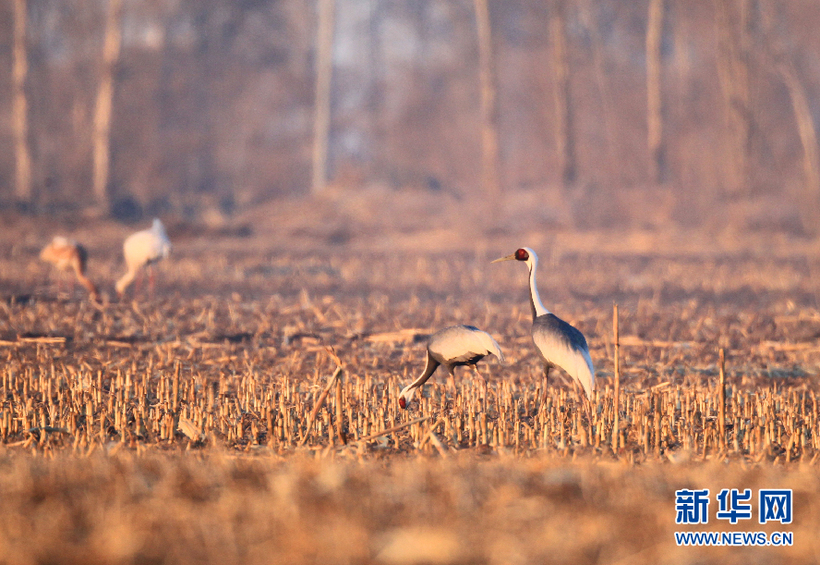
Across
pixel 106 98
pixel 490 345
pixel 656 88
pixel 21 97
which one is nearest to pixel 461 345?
pixel 490 345

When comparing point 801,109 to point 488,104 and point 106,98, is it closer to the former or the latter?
point 488,104

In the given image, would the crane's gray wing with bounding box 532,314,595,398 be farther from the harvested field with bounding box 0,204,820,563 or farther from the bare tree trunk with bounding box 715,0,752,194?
the bare tree trunk with bounding box 715,0,752,194

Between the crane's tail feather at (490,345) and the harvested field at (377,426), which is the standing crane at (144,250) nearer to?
the harvested field at (377,426)

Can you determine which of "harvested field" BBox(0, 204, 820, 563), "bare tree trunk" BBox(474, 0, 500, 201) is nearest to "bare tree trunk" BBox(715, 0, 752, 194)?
"bare tree trunk" BBox(474, 0, 500, 201)

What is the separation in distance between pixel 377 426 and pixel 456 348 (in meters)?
1.11

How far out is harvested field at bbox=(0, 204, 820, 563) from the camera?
154 inches

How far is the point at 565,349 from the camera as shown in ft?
24.0

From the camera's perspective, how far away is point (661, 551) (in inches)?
151

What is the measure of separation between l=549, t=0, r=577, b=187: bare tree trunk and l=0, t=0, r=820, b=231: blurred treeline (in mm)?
57

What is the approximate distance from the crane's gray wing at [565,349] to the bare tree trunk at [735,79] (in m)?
22.1

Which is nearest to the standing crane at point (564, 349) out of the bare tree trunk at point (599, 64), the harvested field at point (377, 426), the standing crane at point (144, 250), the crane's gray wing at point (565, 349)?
the crane's gray wing at point (565, 349)

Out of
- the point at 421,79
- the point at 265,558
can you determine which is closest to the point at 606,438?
the point at 265,558

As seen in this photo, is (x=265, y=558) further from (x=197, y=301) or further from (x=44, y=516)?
(x=197, y=301)

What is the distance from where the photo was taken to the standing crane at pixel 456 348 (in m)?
7.35
